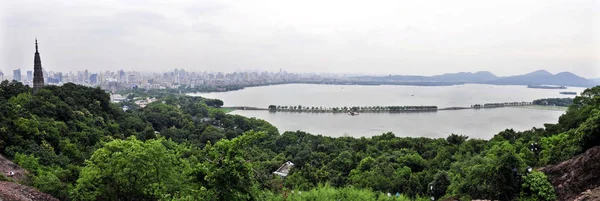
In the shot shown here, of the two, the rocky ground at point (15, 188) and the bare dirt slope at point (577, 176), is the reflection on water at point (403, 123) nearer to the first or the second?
the bare dirt slope at point (577, 176)

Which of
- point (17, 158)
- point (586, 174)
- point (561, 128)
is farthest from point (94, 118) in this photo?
point (561, 128)

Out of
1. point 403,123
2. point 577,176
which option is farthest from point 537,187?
point 403,123

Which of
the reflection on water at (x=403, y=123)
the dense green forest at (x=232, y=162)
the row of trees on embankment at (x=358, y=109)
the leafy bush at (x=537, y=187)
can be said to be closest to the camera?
the dense green forest at (x=232, y=162)

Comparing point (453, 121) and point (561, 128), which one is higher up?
point (561, 128)

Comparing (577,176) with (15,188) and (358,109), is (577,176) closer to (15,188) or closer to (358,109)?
(15,188)

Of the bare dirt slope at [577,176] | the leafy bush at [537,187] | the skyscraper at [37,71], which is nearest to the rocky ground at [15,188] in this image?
the leafy bush at [537,187]

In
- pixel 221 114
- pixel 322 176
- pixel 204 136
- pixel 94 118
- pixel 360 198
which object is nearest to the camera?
pixel 360 198

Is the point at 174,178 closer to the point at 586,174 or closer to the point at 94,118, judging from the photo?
the point at 586,174
